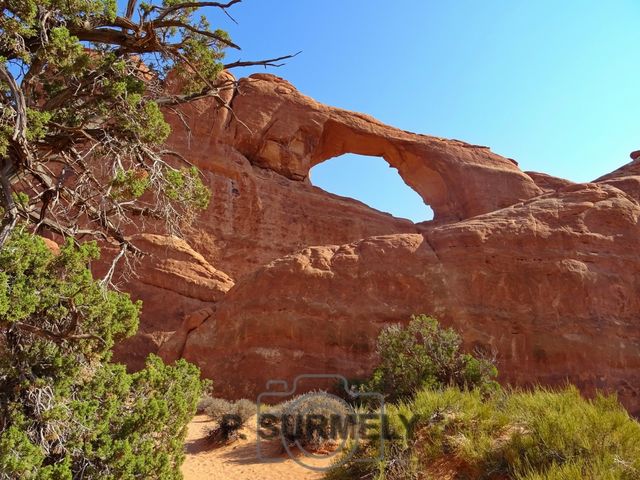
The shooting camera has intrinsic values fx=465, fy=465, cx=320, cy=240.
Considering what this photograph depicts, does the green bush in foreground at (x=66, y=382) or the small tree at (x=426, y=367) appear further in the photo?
the small tree at (x=426, y=367)

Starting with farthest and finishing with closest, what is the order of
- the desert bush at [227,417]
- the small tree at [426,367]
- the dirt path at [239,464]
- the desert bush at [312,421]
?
the small tree at [426,367]
the desert bush at [227,417]
the desert bush at [312,421]
the dirt path at [239,464]

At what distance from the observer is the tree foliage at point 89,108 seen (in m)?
5.46

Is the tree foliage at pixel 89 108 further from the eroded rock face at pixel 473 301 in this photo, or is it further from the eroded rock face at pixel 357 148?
the eroded rock face at pixel 357 148

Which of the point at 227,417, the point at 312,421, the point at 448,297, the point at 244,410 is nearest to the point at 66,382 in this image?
the point at 312,421

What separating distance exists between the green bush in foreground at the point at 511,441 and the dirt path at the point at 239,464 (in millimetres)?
1565

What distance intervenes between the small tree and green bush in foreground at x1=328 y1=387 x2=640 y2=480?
291 cm

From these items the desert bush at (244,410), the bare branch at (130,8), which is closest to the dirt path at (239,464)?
the desert bush at (244,410)

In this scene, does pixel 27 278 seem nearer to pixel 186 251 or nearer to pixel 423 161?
pixel 186 251

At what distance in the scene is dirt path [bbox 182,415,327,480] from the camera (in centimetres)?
843

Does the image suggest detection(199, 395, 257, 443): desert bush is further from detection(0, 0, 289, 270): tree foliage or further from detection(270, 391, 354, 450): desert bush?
detection(0, 0, 289, 270): tree foliage

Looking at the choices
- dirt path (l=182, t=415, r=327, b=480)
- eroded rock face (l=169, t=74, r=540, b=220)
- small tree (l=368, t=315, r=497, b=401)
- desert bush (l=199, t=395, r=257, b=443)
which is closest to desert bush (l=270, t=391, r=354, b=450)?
dirt path (l=182, t=415, r=327, b=480)

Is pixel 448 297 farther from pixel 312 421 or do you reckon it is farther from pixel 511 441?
pixel 511 441

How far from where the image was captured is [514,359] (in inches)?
567

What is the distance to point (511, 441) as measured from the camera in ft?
19.8
